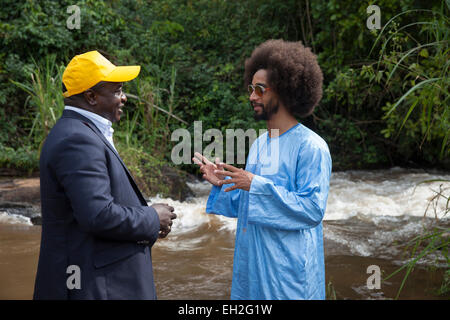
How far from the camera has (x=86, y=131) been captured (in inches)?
71.6

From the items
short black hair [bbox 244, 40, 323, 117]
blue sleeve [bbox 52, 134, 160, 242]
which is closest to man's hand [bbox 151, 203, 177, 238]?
blue sleeve [bbox 52, 134, 160, 242]

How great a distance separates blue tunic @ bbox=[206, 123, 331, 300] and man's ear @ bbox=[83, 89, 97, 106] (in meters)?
0.81

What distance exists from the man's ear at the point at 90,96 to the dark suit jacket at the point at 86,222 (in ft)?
0.42

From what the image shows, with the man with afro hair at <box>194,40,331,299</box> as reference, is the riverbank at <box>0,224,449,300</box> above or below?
below

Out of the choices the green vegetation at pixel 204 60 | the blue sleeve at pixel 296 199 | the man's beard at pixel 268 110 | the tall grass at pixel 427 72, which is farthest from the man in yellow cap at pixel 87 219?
the green vegetation at pixel 204 60

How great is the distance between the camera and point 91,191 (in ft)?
5.59

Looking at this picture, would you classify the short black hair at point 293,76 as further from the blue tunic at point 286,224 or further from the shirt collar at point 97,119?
the shirt collar at point 97,119

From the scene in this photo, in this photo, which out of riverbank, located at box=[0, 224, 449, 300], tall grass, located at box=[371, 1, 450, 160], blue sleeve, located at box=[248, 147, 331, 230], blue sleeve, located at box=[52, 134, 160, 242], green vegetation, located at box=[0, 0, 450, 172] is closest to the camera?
blue sleeve, located at box=[52, 134, 160, 242]

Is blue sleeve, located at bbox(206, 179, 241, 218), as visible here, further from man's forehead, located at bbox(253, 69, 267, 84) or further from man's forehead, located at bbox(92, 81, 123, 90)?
man's forehead, located at bbox(92, 81, 123, 90)

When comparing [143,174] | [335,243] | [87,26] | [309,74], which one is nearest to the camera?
[309,74]

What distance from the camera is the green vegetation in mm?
8836
